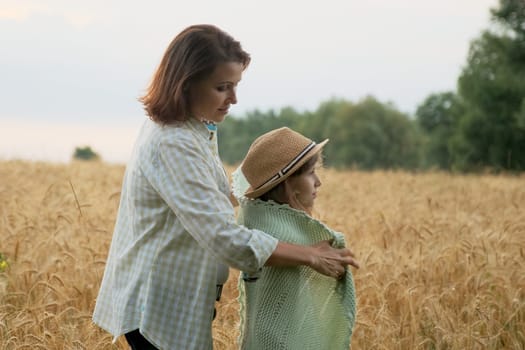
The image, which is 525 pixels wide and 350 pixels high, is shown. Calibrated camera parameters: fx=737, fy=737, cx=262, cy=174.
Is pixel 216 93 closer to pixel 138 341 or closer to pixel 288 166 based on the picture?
→ pixel 288 166

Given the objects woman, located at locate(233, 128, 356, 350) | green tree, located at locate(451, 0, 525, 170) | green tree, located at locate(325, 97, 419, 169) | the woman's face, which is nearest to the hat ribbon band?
woman, located at locate(233, 128, 356, 350)

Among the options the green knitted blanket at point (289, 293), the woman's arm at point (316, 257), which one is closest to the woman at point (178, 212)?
the woman's arm at point (316, 257)

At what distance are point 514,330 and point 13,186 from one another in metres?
6.14

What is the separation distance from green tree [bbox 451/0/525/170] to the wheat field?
72.6 ft

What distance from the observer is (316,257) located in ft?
7.59

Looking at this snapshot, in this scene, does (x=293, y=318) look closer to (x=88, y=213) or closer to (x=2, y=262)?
(x=2, y=262)

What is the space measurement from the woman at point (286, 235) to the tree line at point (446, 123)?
0.68 meters

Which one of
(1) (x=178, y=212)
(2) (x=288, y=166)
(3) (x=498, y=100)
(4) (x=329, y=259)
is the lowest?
(3) (x=498, y=100)

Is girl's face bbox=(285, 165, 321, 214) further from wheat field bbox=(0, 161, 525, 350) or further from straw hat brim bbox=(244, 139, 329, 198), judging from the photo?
wheat field bbox=(0, 161, 525, 350)

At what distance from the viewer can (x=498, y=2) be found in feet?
92.7

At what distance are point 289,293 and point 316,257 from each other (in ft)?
0.73

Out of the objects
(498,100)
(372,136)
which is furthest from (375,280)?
(372,136)

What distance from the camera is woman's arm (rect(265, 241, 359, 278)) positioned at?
226 centimetres

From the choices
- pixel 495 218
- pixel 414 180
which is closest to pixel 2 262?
pixel 495 218
